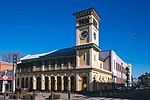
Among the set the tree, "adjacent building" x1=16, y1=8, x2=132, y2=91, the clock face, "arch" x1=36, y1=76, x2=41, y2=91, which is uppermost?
the clock face

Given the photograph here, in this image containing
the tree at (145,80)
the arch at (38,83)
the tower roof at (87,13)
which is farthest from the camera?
the tree at (145,80)

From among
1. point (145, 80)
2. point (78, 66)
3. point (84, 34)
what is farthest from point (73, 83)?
point (145, 80)

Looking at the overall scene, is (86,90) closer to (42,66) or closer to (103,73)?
(103,73)

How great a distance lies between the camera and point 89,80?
4906cm

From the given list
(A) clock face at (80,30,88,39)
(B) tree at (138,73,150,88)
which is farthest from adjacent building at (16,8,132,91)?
(B) tree at (138,73,150,88)

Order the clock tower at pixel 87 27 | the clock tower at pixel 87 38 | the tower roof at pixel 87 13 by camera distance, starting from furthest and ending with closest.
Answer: the tower roof at pixel 87 13 < the clock tower at pixel 87 27 < the clock tower at pixel 87 38

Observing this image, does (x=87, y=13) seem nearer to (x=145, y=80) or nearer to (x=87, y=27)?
(x=87, y=27)

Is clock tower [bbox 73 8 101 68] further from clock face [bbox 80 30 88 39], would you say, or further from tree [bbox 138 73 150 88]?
tree [bbox 138 73 150 88]

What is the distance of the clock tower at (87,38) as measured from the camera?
50281 mm

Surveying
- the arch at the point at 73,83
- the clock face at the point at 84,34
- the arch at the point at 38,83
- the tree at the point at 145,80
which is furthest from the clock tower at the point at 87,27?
the tree at the point at 145,80

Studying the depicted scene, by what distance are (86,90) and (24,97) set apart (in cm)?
1944

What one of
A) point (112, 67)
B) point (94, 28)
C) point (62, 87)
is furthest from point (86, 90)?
point (112, 67)

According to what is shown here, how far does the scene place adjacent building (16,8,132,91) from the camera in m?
50.4

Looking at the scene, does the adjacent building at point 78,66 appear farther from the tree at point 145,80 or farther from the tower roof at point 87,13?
the tree at point 145,80
